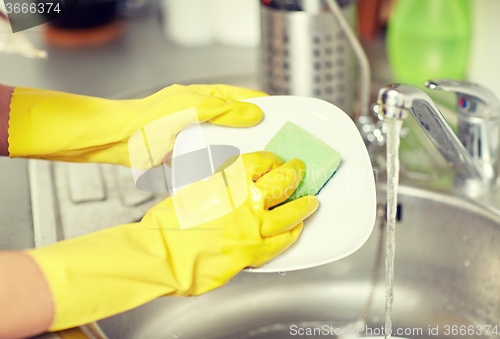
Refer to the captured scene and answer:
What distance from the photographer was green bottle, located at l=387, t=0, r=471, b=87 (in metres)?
0.89

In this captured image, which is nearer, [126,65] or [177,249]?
[177,249]

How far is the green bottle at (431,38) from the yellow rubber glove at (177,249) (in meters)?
0.50

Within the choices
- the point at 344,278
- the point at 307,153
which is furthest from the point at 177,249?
the point at 344,278

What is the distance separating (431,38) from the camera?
0.92 m

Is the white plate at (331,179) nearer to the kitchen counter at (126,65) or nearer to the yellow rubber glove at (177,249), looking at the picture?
the yellow rubber glove at (177,249)

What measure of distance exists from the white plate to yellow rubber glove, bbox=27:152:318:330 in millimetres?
30

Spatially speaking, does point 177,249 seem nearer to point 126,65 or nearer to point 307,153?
point 307,153

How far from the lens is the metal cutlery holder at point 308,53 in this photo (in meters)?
0.83

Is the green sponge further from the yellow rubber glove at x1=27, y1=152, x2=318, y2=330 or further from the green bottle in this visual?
the green bottle

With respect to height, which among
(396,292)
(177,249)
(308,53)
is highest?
(308,53)

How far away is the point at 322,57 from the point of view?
2.79ft

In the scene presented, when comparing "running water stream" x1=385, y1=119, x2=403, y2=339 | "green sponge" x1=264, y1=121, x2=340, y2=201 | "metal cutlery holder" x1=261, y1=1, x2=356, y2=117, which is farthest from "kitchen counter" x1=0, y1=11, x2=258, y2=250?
"running water stream" x1=385, y1=119, x2=403, y2=339

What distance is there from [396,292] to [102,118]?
608 millimetres

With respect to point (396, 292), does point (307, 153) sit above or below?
above
